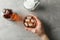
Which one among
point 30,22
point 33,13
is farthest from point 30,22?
point 33,13

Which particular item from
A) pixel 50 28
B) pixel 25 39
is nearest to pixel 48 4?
pixel 50 28

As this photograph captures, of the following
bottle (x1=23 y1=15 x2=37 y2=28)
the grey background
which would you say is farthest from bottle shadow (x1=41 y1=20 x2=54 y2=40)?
bottle (x1=23 y1=15 x2=37 y2=28)

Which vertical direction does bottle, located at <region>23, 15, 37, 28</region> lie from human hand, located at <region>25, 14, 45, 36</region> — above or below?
above

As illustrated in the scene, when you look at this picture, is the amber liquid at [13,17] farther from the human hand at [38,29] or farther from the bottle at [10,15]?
the human hand at [38,29]

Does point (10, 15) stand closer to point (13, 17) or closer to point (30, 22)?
point (13, 17)

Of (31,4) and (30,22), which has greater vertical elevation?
(31,4)

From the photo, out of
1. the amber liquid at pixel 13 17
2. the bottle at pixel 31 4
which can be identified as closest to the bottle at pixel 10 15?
the amber liquid at pixel 13 17

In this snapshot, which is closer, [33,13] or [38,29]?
[38,29]

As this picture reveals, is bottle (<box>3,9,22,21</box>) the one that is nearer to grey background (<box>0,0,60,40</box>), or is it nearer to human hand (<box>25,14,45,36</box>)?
grey background (<box>0,0,60,40</box>)
